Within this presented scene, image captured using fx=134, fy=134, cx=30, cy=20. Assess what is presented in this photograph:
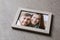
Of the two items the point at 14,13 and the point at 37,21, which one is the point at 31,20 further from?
the point at 14,13

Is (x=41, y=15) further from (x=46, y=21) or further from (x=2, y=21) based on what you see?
(x=2, y=21)

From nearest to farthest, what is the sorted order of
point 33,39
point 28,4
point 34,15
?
1. point 33,39
2. point 34,15
3. point 28,4

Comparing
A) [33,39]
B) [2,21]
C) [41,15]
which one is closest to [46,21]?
[41,15]
